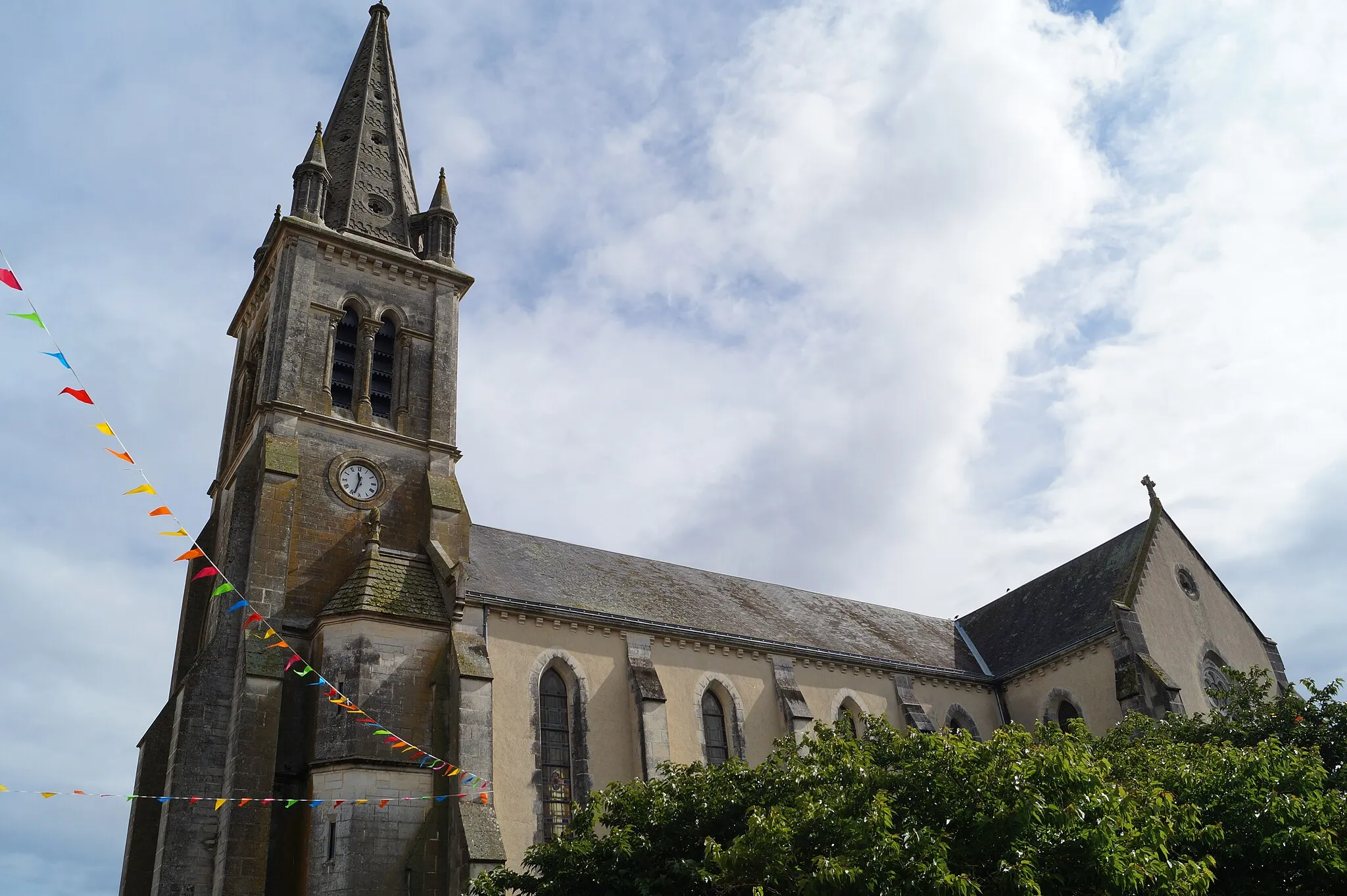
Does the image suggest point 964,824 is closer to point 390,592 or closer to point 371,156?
point 390,592

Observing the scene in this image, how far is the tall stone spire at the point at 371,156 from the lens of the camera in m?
28.7

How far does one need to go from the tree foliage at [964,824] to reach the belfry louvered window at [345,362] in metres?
13.0

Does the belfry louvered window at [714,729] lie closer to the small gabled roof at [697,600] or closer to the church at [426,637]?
the church at [426,637]

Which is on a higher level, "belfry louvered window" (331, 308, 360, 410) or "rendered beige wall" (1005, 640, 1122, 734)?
"belfry louvered window" (331, 308, 360, 410)

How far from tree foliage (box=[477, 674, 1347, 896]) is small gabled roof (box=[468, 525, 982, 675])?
787 centimetres

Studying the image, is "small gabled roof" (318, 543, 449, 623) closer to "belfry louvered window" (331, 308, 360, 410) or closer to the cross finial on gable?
"belfry louvered window" (331, 308, 360, 410)

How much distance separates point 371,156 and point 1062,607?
80.3 feet

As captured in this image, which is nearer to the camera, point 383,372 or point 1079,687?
point 383,372

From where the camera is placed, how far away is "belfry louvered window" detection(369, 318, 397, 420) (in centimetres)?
2616

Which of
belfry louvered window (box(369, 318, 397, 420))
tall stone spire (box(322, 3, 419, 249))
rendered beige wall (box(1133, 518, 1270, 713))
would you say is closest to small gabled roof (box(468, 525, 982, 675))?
belfry louvered window (box(369, 318, 397, 420))

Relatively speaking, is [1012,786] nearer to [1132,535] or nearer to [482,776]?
[482,776]

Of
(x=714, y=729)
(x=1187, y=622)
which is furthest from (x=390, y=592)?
(x=1187, y=622)

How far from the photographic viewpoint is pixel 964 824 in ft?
42.9

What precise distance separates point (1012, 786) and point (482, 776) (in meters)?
10.6
